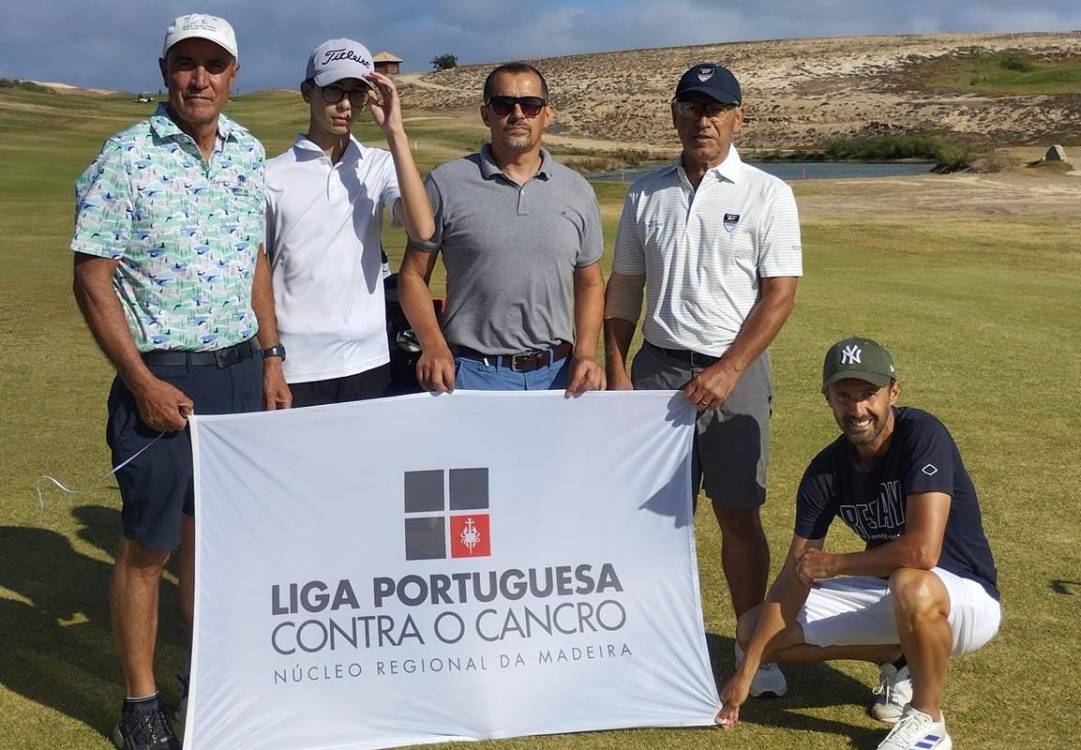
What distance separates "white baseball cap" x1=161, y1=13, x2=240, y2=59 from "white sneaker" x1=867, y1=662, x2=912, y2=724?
9.38 ft

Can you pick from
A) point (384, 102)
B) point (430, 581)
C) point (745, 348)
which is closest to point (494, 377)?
point (430, 581)

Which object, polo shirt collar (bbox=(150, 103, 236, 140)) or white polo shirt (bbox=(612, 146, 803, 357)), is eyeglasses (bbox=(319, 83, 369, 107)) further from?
white polo shirt (bbox=(612, 146, 803, 357))

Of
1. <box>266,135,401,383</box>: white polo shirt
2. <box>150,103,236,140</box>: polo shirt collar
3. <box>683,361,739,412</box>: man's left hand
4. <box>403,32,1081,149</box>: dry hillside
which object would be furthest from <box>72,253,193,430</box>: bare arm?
<box>403,32,1081,149</box>: dry hillside

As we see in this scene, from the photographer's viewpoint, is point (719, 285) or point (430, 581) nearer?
point (430, 581)

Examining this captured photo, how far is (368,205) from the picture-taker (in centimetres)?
418

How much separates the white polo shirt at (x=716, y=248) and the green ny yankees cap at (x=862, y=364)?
0.41m

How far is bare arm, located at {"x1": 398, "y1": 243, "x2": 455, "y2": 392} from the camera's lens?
3.92 m

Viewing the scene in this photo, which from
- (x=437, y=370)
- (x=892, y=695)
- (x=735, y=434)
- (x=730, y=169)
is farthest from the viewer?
(x=735, y=434)

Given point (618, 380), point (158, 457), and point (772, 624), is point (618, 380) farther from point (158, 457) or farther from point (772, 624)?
point (158, 457)

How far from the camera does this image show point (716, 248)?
4.09 meters

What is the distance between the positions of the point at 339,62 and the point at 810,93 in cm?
8185

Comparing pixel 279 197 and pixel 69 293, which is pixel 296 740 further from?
pixel 69 293

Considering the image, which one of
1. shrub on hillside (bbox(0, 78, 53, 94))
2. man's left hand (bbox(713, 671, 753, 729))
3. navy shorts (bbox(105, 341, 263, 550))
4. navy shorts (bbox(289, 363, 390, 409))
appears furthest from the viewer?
shrub on hillside (bbox(0, 78, 53, 94))

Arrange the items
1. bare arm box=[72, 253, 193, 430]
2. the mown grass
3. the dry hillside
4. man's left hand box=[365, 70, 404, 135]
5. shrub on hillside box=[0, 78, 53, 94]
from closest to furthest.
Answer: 1. bare arm box=[72, 253, 193, 430]
2. man's left hand box=[365, 70, 404, 135]
3. the dry hillside
4. the mown grass
5. shrub on hillside box=[0, 78, 53, 94]
